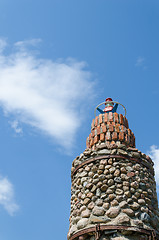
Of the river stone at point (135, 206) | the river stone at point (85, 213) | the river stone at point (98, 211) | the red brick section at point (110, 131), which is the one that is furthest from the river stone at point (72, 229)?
the red brick section at point (110, 131)

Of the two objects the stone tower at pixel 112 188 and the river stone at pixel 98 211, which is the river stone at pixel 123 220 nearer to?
the stone tower at pixel 112 188

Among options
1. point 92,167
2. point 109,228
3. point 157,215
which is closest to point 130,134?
point 92,167

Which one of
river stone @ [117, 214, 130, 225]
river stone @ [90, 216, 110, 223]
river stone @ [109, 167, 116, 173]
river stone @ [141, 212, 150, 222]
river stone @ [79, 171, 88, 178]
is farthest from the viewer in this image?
river stone @ [79, 171, 88, 178]

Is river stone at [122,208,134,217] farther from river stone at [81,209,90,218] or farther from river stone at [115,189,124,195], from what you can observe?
river stone at [81,209,90,218]

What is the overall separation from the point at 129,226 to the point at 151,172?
2.53m

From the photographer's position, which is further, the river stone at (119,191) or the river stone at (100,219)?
the river stone at (119,191)

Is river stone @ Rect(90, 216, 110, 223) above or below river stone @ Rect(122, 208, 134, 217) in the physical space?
below

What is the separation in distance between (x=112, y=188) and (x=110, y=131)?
2.09 metres

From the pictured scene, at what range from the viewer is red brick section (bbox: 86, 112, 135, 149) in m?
10.0

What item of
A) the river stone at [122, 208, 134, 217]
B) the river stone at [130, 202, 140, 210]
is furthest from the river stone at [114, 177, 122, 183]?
the river stone at [122, 208, 134, 217]

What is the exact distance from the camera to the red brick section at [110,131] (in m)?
10.0

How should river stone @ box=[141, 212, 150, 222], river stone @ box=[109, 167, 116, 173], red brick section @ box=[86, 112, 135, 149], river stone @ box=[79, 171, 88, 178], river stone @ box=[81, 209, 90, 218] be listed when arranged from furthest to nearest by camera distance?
red brick section @ box=[86, 112, 135, 149] < river stone @ box=[79, 171, 88, 178] < river stone @ box=[109, 167, 116, 173] < river stone @ box=[81, 209, 90, 218] < river stone @ box=[141, 212, 150, 222]

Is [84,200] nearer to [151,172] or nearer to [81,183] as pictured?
[81,183]

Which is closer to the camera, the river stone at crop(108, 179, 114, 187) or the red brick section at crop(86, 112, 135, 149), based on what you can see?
the river stone at crop(108, 179, 114, 187)
